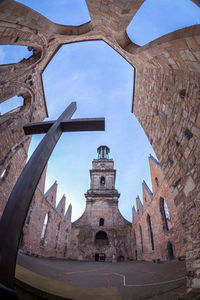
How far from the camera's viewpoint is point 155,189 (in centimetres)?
1345

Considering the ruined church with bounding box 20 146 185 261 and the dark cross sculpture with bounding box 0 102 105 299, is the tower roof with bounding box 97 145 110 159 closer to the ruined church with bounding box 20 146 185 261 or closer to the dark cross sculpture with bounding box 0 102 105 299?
the ruined church with bounding box 20 146 185 261

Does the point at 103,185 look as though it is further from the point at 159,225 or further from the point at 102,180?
the point at 159,225

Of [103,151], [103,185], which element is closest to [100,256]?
[103,185]

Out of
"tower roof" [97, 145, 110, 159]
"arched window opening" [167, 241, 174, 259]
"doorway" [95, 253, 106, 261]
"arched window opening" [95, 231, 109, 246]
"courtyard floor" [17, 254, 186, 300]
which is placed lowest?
"doorway" [95, 253, 106, 261]

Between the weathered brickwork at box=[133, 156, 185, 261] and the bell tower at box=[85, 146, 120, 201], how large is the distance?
8.41 meters

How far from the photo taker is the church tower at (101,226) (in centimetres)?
1905

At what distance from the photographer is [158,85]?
15.6 feet

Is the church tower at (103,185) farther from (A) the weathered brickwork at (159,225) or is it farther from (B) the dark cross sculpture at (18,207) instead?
(B) the dark cross sculpture at (18,207)

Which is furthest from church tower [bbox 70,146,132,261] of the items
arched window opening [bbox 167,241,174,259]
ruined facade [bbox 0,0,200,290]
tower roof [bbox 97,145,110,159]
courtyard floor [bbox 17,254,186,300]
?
ruined facade [bbox 0,0,200,290]

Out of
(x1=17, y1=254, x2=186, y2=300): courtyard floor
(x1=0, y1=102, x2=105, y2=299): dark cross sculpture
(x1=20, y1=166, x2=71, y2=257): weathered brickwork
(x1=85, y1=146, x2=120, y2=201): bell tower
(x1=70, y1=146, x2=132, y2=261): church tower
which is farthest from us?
(x1=85, y1=146, x2=120, y2=201): bell tower

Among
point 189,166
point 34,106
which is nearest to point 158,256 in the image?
point 189,166

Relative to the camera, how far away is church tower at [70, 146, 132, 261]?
19.0 m

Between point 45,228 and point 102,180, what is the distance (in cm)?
1371

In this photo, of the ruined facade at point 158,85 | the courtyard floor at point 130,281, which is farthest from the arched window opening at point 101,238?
the ruined facade at point 158,85
